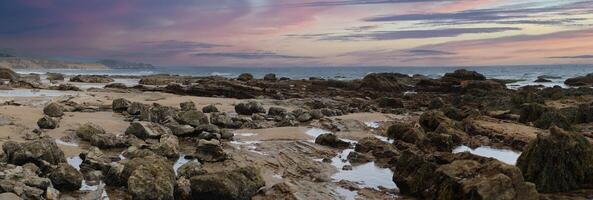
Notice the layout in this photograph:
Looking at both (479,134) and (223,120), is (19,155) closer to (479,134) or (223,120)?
(223,120)

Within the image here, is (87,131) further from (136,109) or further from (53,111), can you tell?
(136,109)

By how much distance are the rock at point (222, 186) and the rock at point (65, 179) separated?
1961 mm

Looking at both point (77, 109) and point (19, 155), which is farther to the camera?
point (77, 109)

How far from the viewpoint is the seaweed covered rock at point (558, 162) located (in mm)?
9867

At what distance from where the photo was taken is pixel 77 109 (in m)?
18.2

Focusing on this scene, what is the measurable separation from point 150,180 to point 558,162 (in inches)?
307

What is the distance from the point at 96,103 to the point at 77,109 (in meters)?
2.90

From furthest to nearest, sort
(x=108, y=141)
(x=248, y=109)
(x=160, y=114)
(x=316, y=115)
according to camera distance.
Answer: (x=248, y=109)
(x=316, y=115)
(x=160, y=114)
(x=108, y=141)

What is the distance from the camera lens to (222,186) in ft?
27.8

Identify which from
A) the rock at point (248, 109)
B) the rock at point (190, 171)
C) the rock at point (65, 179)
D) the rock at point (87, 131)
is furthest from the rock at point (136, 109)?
the rock at point (65, 179)

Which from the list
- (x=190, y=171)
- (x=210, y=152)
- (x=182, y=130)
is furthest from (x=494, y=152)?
(x=190, y=171)

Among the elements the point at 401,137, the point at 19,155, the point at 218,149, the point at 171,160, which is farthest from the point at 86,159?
the point at 401,137

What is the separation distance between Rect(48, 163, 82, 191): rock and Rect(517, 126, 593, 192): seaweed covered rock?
851 centimetres

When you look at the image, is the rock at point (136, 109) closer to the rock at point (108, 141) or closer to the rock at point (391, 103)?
the rock at point (108, 141)
